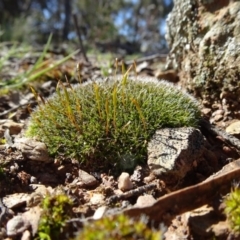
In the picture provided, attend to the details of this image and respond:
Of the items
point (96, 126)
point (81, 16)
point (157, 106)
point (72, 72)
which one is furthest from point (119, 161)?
point (81, 16)

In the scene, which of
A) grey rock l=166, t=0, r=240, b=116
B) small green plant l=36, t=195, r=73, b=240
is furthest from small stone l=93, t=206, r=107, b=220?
grey rock l=166, t=0, r=240, b=116

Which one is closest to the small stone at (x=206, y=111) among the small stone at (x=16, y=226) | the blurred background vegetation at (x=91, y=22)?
the small stone at (x=16, y=226)

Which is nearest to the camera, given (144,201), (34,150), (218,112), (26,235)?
(26,235)

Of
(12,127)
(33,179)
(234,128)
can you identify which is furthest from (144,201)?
(12,127)

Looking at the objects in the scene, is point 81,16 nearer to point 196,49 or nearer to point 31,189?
point 196,49

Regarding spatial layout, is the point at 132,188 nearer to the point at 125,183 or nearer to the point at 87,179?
the point at 125,183

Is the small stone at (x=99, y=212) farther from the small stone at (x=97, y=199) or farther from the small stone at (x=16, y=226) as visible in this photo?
the small stone at (x=16, y=226)

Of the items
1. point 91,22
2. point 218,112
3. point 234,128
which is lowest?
point 234,128
